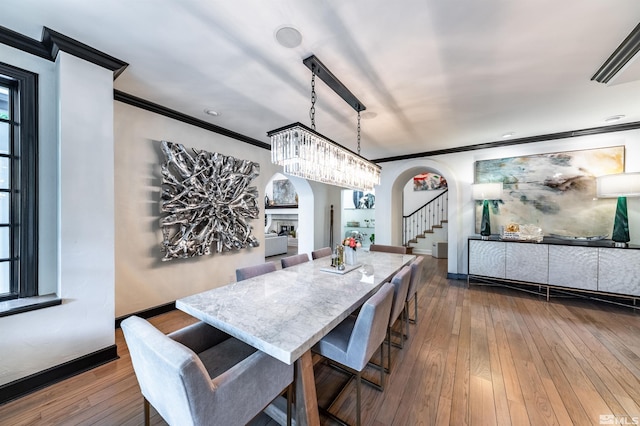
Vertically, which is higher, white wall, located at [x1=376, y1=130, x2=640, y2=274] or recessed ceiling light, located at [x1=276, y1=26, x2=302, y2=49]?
recessed ceiling light, located at [x1=276, y1=26, x2=302, y2=49]

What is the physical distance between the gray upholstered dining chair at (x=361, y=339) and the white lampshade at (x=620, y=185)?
3.83m

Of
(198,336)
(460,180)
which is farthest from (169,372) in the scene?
(460,180)

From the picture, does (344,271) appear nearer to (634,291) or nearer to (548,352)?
(548,352)

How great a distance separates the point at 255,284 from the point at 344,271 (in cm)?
85

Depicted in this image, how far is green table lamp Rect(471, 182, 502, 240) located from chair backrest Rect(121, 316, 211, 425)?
455 centimetres

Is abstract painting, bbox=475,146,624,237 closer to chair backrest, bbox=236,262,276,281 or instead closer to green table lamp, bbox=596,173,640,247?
green table lamp, bbox=596,173,640,247

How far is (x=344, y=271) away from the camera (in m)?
2.30

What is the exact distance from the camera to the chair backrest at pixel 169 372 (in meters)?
0.87

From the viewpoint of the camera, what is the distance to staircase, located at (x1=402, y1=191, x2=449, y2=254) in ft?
24.8

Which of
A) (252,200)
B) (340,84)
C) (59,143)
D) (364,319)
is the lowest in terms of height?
(364,319)

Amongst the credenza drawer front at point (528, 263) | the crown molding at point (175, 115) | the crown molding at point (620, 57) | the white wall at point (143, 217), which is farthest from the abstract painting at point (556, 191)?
the white wall at point (143, 217)

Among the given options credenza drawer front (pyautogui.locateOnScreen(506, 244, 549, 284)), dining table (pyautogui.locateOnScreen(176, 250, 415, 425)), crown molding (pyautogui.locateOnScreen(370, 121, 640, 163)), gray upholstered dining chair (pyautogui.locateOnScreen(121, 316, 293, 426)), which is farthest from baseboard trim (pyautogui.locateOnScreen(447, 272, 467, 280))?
gray upholstered dining chair (pyautogui.locateOnScreen(121, 316, 293, 426))

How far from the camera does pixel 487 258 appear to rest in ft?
13.0

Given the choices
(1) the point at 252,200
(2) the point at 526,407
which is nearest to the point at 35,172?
(1) the point at 252,200
